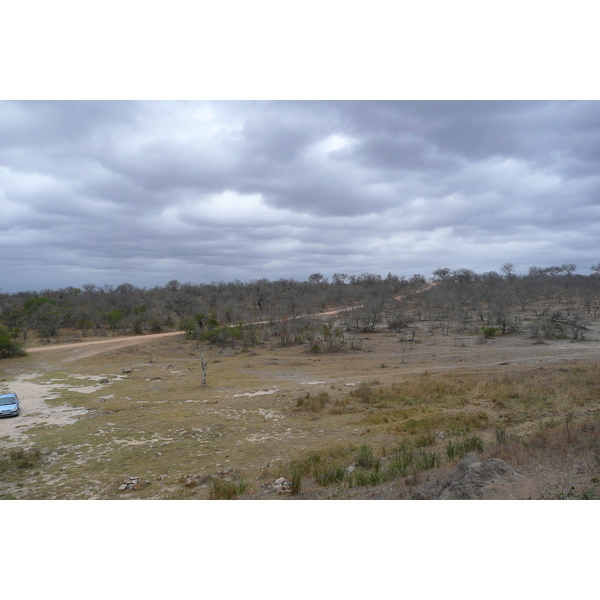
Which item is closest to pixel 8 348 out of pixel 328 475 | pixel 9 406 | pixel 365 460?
pixel 9 406

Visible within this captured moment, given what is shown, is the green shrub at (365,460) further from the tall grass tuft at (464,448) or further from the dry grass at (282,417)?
the tall grass tuft at (464,448)

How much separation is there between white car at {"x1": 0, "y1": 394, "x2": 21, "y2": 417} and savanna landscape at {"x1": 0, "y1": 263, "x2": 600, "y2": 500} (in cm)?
36

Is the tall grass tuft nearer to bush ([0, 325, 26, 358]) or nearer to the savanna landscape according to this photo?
the savanna landscape

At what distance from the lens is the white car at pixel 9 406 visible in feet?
54.2

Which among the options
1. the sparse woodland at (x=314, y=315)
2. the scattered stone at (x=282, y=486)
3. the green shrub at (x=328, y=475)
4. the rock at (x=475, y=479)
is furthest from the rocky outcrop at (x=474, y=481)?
the sparse woodland at (x=314, y=315)

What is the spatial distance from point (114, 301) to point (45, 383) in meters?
43.1

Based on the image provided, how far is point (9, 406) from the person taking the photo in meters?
16.8

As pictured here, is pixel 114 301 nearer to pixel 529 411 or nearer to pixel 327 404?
pixel 327 404

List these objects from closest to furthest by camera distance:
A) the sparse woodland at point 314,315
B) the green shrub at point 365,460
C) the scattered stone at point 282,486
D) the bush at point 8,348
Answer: the scattered stone at point 282,486, the green shrub at point 365,460, the bush at point 8,348, the sparse woodland at point 314,315

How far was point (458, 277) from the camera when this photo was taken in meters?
89.6

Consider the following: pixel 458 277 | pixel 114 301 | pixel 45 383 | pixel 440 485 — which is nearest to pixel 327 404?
pixel 440 485

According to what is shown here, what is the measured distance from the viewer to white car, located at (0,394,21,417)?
16.5m

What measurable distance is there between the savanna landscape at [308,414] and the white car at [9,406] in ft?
1.20

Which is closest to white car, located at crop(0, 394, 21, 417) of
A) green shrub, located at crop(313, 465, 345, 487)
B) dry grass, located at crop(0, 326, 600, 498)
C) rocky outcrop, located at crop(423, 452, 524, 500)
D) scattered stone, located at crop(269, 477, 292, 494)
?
dry grass, located at crop(0, 326, 600, 498)
